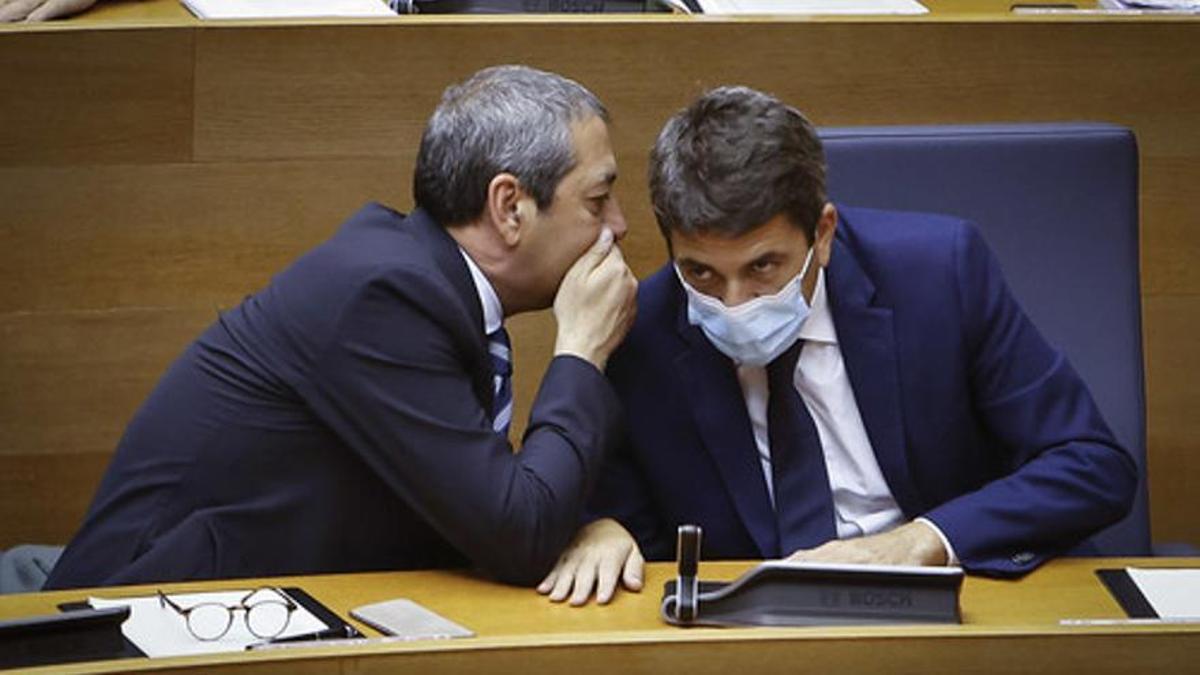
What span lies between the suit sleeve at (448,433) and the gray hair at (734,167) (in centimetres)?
22

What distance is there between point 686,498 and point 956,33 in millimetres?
1031

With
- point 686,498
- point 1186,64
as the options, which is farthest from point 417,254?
point 1186,64

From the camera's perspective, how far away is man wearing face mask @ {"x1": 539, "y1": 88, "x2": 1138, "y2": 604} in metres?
2.42

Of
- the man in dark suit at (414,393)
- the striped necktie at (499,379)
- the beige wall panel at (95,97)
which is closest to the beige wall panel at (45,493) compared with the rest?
the beige wall panel at (95,97)

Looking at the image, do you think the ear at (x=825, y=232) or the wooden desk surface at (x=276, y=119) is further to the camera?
the wooden desk surface at (x=276, y=119)

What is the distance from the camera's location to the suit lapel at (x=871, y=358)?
8.33ft

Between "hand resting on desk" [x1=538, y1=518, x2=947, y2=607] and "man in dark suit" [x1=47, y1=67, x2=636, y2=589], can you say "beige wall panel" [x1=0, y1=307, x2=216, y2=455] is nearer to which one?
"man in dark suit" [x1=47, y1=67, x2=636, y2=589]

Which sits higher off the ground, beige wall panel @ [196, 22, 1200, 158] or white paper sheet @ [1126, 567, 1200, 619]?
beige wall panel @ [196, 22, 1200, 158]

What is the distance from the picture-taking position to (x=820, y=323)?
257cm

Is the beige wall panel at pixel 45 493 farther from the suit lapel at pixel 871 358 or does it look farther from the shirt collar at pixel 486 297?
the suit lapel at pixel 871 358

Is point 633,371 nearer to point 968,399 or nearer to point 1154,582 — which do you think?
point 968,399

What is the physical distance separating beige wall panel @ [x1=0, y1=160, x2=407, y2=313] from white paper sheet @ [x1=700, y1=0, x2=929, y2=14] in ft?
1.70

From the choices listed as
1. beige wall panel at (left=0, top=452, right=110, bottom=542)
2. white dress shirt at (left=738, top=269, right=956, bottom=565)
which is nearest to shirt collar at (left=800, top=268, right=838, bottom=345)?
white dress shirt at (left=738, top=269, right=956, bottom=565)

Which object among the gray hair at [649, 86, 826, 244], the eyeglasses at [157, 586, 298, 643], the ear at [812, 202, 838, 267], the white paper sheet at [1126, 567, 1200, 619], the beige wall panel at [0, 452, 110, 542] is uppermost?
the gray hair at [649, 86, 826, 244]
